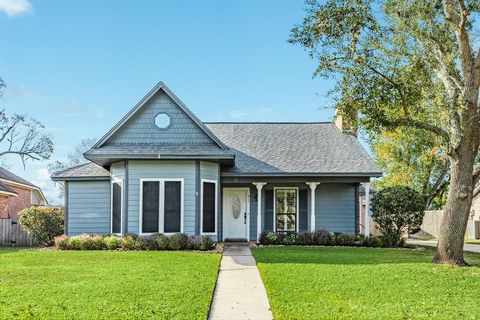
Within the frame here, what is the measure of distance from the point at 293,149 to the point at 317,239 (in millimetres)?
4560

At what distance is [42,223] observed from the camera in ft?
61.5

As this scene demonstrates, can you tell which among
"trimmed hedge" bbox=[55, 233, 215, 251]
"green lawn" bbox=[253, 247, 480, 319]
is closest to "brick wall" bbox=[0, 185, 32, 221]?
"trimmed hedge" bbox=[55, 233, 215, 251]

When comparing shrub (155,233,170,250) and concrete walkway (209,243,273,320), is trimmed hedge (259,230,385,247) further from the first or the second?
concrete walkway (209,243,273,320)

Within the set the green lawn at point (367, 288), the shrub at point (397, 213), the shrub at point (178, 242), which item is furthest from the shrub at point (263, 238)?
the green lawn at point (367, 288)

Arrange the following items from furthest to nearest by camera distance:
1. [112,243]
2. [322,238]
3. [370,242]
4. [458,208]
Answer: [370,242] < [322,238] < [112,243] < [458,208]

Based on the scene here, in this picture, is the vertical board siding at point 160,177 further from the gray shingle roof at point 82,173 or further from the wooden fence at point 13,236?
the wooden fence at point 13,236

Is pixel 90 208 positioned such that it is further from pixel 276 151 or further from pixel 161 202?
pixel 276 151

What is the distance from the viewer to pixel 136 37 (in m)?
18.8

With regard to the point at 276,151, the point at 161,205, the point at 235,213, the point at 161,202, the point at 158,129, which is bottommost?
the point at 235,213

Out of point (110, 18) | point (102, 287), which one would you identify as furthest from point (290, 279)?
point (110, 18)

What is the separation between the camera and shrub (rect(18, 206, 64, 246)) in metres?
18.7

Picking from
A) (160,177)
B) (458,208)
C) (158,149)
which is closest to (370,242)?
(458,208)

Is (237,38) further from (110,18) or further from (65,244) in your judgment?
(65,244)

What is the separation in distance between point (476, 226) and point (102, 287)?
26.4 m
